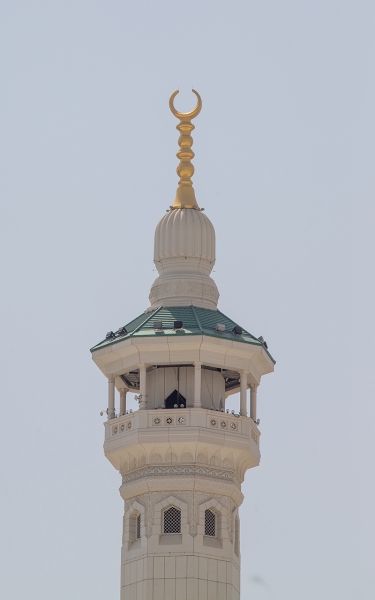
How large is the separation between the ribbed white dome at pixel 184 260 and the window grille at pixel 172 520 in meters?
7.94

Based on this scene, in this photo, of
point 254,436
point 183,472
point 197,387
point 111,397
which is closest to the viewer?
point 183,472

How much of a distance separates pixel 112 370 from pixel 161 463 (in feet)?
13.5

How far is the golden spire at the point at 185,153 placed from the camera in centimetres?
9544

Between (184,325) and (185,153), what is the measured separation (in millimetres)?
7527

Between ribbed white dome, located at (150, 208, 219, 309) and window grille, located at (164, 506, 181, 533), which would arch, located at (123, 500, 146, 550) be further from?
ribbed white dome, located at (150, 208, 219, 309)

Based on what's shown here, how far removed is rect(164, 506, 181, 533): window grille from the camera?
297 feet

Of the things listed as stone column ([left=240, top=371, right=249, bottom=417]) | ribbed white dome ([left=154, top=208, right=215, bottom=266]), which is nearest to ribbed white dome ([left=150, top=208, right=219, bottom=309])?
ribbed white dome ([left=154, top=208, right=215, bottom=266])

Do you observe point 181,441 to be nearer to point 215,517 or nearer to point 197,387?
point 197,387

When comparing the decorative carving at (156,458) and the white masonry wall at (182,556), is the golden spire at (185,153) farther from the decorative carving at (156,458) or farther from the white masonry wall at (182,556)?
the white masonry wall at (182,556)

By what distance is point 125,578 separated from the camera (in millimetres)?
90500

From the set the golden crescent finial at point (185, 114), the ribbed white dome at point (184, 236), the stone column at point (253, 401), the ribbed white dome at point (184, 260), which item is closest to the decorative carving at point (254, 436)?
the stone column at point (253, 401)

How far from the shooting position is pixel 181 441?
295ft

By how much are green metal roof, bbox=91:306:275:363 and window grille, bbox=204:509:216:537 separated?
20.5 feet

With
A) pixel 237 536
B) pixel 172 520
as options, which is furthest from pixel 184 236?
pixel 237 536
